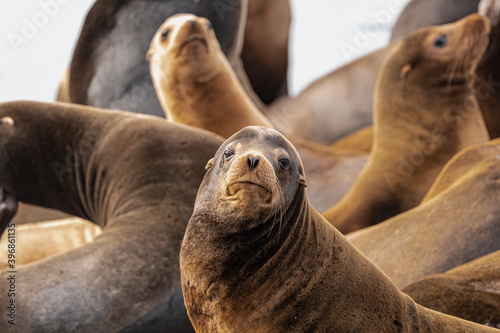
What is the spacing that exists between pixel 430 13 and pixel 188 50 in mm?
2871

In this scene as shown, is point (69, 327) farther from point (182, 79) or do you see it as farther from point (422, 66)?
point (422, 66)

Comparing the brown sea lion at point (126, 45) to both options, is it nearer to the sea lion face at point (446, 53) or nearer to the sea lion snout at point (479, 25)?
the sea lion face at point (446, 53)

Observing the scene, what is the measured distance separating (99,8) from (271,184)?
383 centimetres

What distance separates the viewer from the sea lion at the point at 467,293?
2.24m

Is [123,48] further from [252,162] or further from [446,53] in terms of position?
[252,162]

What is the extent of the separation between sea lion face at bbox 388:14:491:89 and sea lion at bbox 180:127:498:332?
2.44m

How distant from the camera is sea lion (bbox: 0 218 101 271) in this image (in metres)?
3.62

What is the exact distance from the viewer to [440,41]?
412 cm

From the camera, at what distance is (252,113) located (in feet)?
14.5

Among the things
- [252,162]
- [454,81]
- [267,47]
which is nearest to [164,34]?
[454,81]

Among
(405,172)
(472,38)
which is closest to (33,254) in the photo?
(405,172)

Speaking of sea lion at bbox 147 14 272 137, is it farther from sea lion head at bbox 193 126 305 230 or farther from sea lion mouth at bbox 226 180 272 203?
sea lion mouth at bbox 226 180 272 203

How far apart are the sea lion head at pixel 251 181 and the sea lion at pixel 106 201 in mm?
796

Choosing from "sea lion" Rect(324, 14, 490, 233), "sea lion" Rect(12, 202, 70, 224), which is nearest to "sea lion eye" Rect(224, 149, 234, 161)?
"sea lion" Rect(324, 14, 490, 233)
